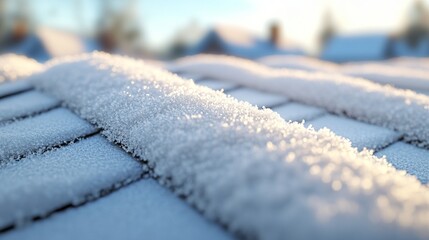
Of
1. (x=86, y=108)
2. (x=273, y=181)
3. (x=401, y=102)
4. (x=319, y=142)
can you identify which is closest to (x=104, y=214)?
(x=273, y=181)

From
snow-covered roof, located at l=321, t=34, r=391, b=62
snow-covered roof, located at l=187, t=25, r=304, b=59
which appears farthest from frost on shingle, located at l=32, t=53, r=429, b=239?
snow-covered roof, located at l=321, t=34, r=391, b=62

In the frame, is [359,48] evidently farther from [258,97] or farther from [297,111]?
[297,111]

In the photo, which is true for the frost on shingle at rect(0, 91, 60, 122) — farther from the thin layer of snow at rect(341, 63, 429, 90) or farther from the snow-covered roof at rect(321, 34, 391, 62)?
the snow-covered roof at rect(321, 34, 391, 62)

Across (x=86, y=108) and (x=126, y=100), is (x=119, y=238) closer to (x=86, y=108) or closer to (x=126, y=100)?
(x=126, y=100)

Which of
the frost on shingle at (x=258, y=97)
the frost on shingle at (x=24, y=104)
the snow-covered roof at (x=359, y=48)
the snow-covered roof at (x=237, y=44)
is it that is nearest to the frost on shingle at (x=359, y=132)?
the frost on shingle at (x=258, y=97)

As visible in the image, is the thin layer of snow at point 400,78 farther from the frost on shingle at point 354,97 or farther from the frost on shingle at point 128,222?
the frost on shingle at point 128,222

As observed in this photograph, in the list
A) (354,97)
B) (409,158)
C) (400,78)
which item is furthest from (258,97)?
(400,78)
